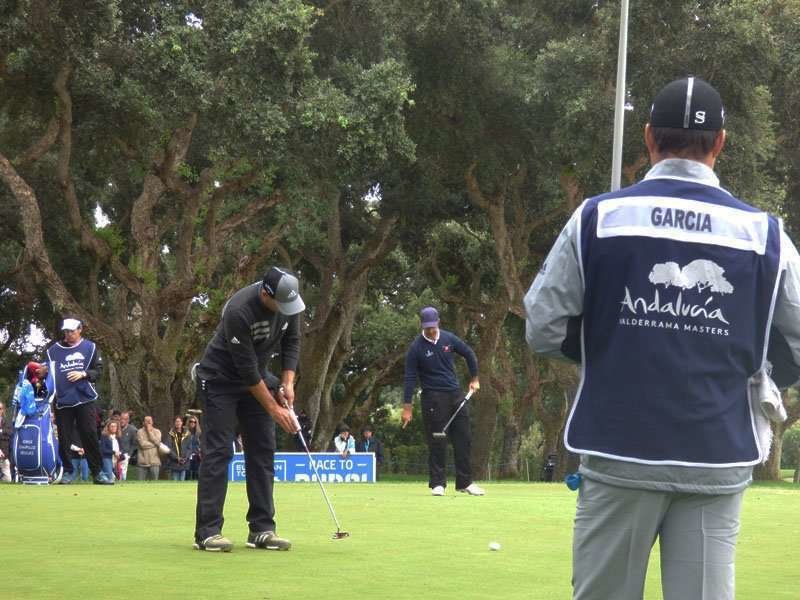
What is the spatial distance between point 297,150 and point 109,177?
39.7ft

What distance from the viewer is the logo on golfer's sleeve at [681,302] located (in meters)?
4.34

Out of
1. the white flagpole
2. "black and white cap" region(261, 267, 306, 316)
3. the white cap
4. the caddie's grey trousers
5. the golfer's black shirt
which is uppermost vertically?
the white flagpole

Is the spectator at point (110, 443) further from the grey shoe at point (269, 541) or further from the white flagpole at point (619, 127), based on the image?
the grey shoe at point (269, 541)

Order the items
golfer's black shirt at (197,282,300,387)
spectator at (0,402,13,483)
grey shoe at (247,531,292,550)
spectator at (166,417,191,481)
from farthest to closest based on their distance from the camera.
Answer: spectator at (166,417,191,481) < spectator at (0,402,13,483) < grey shoe at (247,531,292,550) < golfer's black shirt at (197,282,300,387)

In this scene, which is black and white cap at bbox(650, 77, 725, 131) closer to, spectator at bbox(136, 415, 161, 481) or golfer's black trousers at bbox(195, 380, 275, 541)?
golfer's black trousers at bbox(195, 380, 275, 541)

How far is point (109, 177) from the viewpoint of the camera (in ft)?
127

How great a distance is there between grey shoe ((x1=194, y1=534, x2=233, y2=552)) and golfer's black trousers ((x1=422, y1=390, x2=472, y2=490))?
7.53m

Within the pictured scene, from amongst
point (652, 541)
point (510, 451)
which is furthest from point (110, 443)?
point (510, 451)

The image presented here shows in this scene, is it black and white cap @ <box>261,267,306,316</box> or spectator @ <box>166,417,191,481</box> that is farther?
spectator @ <box>166,417,191,481</box>

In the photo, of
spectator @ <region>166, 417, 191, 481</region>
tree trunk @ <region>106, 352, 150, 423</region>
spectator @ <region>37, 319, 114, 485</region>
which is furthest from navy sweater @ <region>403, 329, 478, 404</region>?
tree trunk @ <region>106, 352, 150, 423</region>

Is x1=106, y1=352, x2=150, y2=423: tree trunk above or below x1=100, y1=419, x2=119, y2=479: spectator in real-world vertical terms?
above

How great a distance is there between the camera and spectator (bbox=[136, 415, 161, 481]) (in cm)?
2980

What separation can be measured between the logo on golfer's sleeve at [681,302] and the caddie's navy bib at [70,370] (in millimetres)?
15217

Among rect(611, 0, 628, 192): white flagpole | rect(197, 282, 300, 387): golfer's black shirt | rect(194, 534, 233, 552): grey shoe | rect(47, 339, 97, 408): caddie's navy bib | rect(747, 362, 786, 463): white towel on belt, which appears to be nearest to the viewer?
rect(747, 362, 786, 463): white towel on belt
